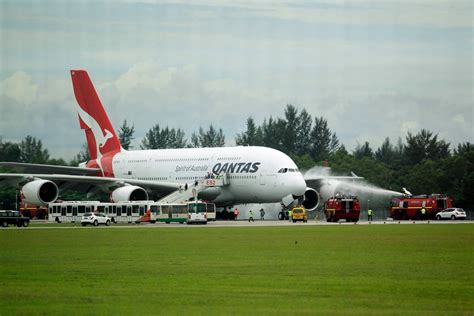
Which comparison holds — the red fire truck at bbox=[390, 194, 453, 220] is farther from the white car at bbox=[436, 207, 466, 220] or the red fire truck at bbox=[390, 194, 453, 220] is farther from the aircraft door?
the aircraft door

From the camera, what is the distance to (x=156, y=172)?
115250mm

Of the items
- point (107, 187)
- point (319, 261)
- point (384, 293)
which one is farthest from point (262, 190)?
point (384, 293)

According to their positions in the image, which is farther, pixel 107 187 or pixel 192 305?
pixel 107 187

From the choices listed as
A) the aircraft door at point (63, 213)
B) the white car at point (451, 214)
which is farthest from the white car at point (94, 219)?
the white car at point (451, 214)

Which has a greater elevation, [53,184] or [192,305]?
[53,184]

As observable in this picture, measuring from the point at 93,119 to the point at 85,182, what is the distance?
1943 cm

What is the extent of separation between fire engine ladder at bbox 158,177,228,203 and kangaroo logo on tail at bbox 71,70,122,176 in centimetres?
1849

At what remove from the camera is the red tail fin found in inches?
4862

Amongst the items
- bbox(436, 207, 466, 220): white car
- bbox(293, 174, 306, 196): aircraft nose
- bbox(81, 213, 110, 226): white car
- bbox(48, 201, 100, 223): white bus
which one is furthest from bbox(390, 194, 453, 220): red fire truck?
bbox(81, 213, 110, 226): white car

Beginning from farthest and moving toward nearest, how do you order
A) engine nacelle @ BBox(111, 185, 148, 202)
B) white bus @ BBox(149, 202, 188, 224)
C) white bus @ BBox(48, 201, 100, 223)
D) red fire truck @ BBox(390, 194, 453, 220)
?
red fire truck @ BBox(390, 194, 453, 220) → engine nacelle @ BBox(111, 185, 148, 202) → white bus @ BBox(48, 201, 100, 223) → white bus @ BBox(149, 202, 188, 224)

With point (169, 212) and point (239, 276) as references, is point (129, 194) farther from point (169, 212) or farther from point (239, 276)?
point (239, 276)

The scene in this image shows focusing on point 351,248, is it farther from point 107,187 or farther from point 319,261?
point 107,187

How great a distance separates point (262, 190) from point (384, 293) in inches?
2851

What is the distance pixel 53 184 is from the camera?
100m
